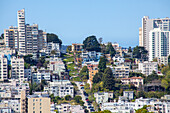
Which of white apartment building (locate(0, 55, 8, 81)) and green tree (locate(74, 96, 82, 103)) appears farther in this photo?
white apartment building (locate(0, 55, 8, 81))

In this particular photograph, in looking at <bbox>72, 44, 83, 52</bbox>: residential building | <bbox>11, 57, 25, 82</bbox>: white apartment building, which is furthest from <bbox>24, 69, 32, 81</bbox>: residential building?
<bbox>72, 44, 83, 52</bbox>: residential building

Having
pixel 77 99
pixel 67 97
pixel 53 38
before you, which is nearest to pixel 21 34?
pixel 53 38

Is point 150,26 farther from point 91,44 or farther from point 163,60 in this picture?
point 91,44

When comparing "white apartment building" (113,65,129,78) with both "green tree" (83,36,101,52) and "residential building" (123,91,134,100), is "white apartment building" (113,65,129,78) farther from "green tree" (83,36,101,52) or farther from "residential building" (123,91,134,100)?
"green tree" (83,36,101,52)

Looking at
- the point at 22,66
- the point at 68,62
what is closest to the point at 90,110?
the point at 22,66

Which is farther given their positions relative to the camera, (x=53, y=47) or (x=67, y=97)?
(x=53, y=47)

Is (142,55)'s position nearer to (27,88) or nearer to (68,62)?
(68,62)
